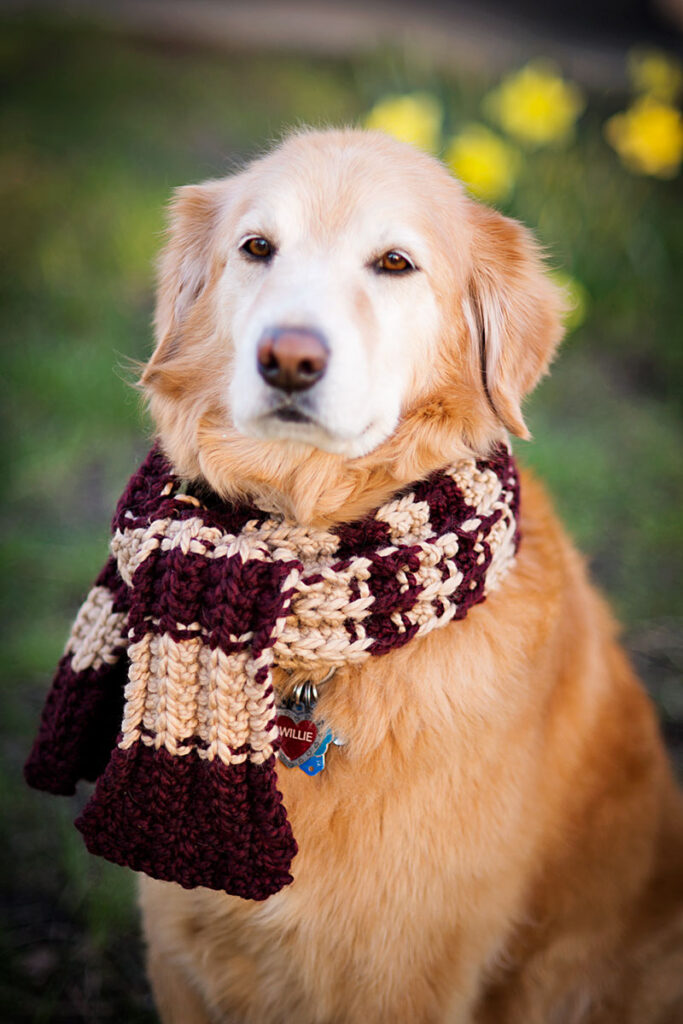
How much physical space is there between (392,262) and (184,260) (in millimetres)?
568

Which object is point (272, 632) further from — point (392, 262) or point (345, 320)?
point (392, 262)

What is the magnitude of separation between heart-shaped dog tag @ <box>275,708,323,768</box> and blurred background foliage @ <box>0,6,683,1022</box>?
3.79ft

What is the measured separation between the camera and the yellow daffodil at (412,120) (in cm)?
409

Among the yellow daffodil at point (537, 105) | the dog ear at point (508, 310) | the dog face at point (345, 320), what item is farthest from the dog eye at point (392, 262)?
the yellow daffodil at point (537, 105)

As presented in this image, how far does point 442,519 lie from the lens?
1.69 m

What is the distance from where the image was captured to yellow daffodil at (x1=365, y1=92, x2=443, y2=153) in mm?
4094

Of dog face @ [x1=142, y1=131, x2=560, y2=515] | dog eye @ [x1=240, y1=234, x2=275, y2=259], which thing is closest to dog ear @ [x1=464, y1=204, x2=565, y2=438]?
dog face @ [x1=142, y1=131, x2=560, y2=515]

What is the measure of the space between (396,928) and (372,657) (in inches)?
21.2

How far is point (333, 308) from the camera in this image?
152 centimetres

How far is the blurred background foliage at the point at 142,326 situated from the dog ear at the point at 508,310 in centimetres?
61

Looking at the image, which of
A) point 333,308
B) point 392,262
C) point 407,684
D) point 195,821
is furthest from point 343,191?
point 195,821

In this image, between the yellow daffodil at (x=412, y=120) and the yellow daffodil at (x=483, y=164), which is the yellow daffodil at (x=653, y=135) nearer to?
the yellow daffodil at (x=483, y=164)

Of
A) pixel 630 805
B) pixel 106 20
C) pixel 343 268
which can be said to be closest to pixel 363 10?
→ pixel 106 20

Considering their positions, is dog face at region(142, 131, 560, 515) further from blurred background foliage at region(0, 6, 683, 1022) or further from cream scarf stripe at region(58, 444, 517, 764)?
blurred background foliage at region(0, 6, 683, 1022)
